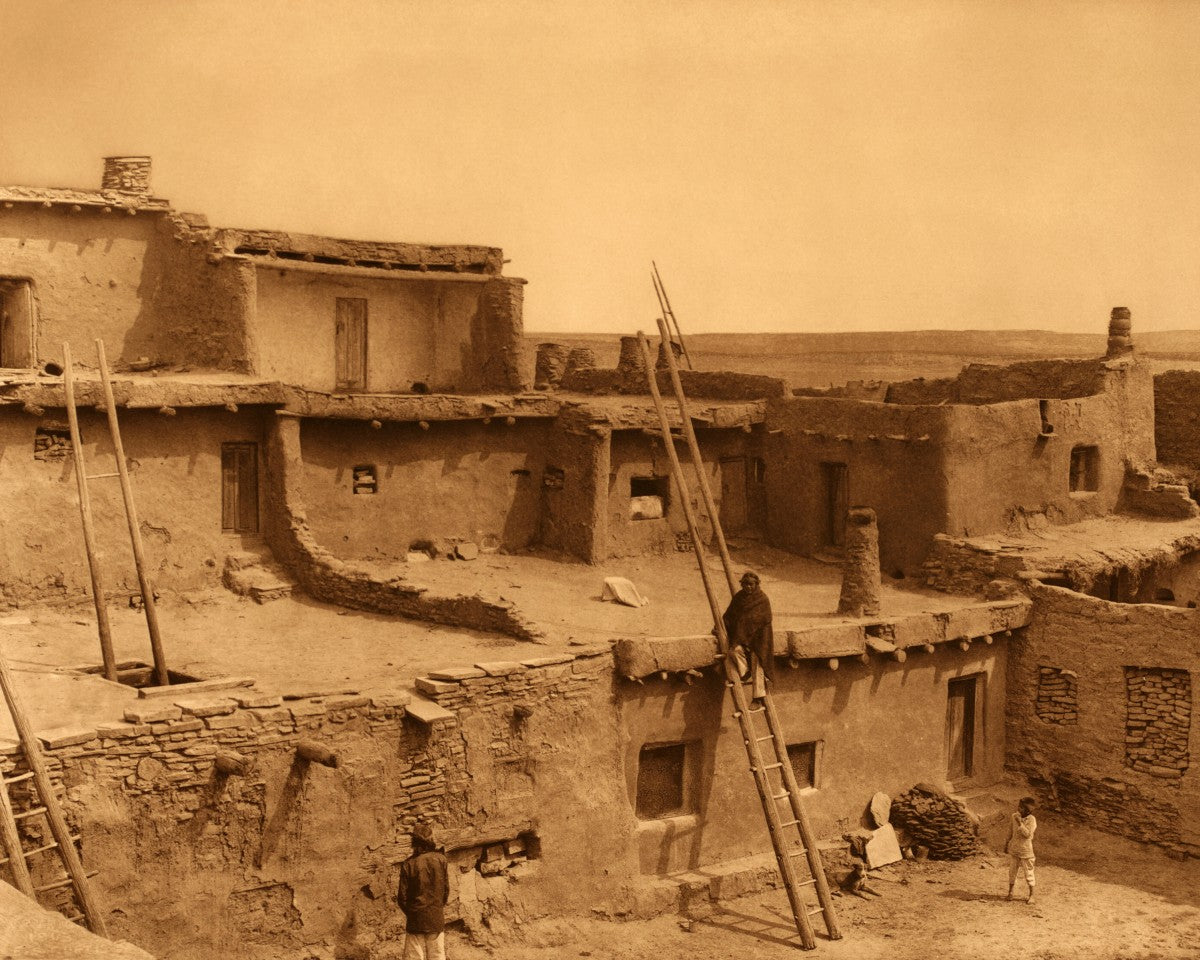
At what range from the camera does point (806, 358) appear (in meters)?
47.4

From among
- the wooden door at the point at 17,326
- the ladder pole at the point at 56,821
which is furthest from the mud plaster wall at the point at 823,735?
the wooden door at the point at 17,326

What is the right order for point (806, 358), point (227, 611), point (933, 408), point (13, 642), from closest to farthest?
point (13, 642), point (227, 611), point (933, 408), point (806, 358)

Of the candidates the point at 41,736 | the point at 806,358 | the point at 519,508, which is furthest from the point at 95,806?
the point at 806,358

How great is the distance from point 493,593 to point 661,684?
12.3ft

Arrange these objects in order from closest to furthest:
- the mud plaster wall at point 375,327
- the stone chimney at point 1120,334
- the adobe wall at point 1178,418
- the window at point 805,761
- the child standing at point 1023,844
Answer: the child standing at point 1023,844 → the window at point 805,761 → the mud plaster wall at point 375,327 → the stone chimney at point 1120,334 → the adobe wall at point 1178,418

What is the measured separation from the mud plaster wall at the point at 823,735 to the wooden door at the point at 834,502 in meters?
4.15

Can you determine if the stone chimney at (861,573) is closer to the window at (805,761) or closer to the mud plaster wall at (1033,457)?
the window at (805,761)

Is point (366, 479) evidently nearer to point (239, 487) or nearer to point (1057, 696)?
point (239, 487)

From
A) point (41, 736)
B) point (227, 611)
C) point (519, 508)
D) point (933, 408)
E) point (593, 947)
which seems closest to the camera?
point (41, 736)

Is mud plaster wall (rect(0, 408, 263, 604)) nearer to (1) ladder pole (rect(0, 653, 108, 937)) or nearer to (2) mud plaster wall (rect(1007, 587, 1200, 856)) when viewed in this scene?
(1) ladder pole (rect(0, 653, 108, 937))

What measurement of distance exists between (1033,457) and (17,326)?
16146 mm

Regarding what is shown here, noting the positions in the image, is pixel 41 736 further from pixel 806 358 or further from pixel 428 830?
pixel 806 358

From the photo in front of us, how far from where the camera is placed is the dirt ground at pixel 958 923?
16.4 metres

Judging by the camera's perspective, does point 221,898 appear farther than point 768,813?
No
